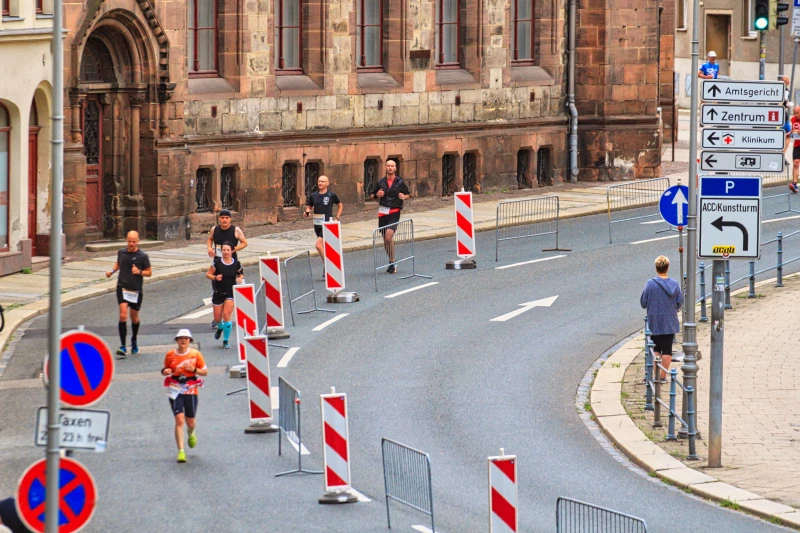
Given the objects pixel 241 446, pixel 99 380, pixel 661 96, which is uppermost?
pixel 661 96

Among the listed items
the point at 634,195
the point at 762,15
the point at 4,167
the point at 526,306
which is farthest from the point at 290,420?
the point at 634,195

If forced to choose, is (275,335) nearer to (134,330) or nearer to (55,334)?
(134,330)

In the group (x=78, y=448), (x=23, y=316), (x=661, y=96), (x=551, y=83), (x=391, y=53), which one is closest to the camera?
(x=78, y=448)

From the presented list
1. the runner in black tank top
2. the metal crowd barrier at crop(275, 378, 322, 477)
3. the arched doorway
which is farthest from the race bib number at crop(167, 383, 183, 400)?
the arched doorway

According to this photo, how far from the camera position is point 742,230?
17.3 meters

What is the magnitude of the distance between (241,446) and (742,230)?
5584mm

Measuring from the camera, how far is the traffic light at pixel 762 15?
25.1 meters

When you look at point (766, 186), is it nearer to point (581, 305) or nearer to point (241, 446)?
point (581, 305)

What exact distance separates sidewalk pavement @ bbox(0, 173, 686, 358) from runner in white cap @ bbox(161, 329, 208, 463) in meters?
5.75

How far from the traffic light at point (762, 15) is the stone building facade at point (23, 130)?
469 inches

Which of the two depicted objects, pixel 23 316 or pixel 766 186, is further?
pixel 766 186

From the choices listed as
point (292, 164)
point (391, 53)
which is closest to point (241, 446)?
point (292, 164)

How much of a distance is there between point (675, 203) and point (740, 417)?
5.05 m

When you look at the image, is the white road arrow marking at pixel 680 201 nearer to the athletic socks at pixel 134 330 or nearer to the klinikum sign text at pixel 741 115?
the klinikum sign text at pixel 741 115
